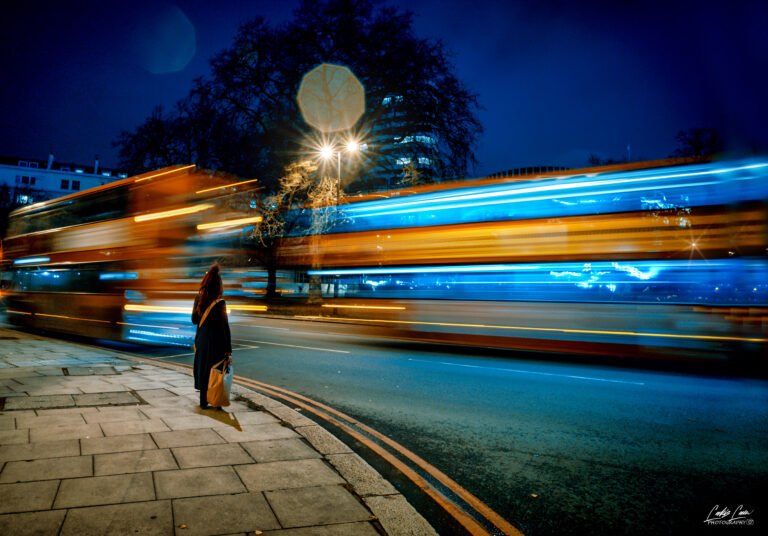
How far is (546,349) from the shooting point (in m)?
9.46

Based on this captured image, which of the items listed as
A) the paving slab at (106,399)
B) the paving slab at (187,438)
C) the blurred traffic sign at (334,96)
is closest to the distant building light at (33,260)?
the paving slab at (106,399)

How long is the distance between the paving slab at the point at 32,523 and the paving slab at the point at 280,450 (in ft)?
5.09

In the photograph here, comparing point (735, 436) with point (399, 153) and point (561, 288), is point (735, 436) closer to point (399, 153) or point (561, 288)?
point (561, 288)

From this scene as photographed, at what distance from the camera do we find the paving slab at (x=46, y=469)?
12.4ft

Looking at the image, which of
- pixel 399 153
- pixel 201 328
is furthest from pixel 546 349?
pixel 399 153

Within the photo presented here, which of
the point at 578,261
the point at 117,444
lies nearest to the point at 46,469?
A: the point at 117,444

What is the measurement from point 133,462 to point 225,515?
4.63 feet

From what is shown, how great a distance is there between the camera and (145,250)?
10.0 meters

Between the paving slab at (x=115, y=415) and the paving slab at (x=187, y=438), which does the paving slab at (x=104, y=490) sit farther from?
the paving slab at (x=115, y=415)

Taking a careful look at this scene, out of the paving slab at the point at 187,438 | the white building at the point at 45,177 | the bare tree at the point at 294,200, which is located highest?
the white building at the point at 45,177

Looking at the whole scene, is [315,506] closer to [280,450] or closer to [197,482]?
[197,482]

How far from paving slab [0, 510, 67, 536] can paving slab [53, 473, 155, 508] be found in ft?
0.46

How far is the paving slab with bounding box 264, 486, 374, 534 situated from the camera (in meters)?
3.27

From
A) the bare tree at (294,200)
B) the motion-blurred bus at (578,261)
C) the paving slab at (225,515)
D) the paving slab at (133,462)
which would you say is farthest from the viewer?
the bare tree at (294,200)
